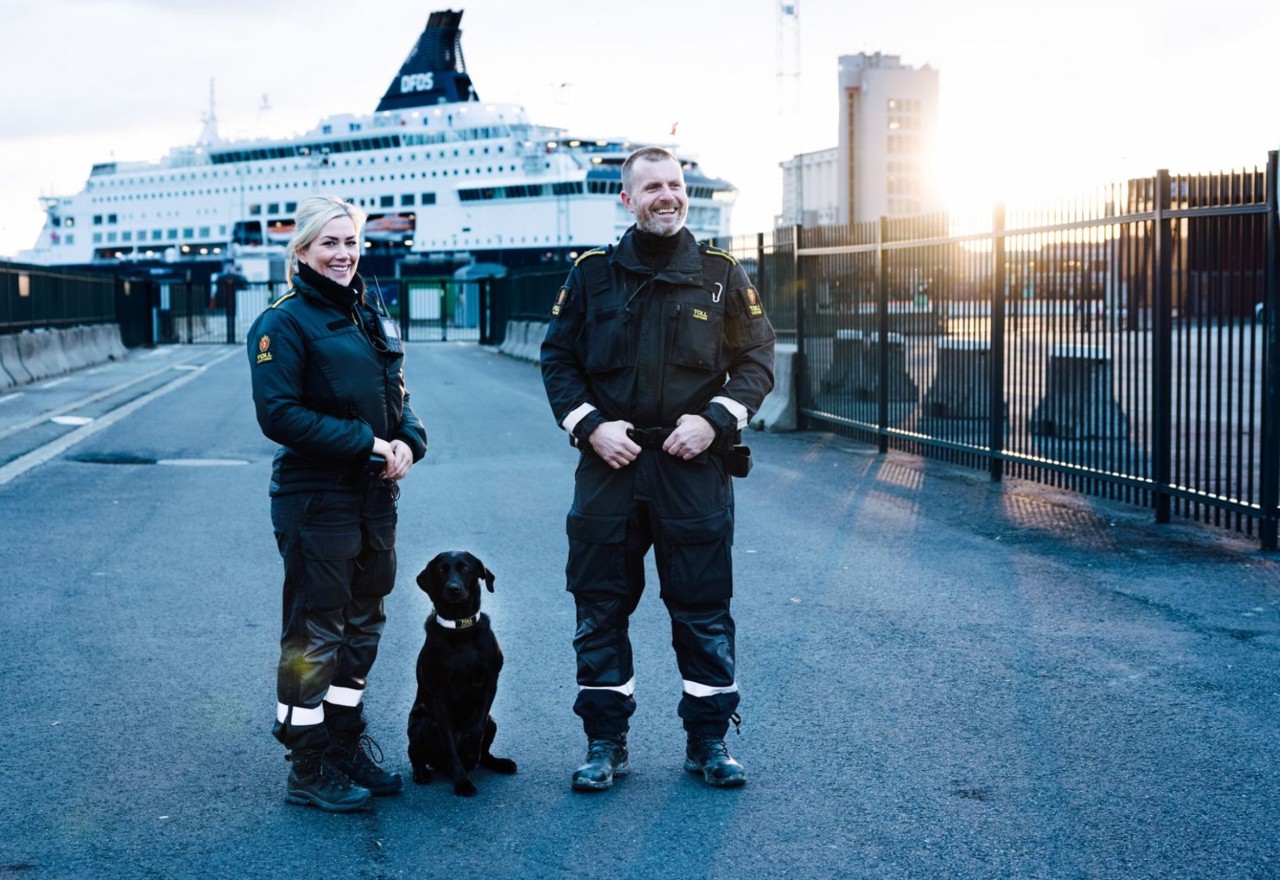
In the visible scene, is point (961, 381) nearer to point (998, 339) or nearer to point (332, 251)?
point (998, 339)

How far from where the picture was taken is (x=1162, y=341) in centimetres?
970

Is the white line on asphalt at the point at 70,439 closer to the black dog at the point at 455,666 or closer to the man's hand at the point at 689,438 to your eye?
the black dog at the point at 455,666

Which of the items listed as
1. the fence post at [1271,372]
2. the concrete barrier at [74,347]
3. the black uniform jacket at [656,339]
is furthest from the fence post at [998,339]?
the concrete barrier at [74,347]

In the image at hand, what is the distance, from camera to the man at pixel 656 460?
4.64 meters

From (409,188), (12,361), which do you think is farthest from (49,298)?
(409,188)

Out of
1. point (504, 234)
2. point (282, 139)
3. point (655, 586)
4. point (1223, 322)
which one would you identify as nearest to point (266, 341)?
point (655, 586)

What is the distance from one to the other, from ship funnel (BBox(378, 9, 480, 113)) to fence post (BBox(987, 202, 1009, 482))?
10017 centimetres

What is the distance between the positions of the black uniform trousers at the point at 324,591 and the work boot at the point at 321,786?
5 cm

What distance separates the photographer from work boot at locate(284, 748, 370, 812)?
4422 mm

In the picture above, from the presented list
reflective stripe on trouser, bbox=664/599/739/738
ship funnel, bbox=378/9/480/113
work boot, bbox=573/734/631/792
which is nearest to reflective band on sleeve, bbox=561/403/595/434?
reflective stripe on trouser, bbox=664/599/739/738

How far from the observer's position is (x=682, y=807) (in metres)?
4.46

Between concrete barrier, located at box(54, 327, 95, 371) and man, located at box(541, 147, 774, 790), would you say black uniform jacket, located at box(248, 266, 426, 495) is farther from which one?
concrete barrier, located at box(54, 327, 95, 371)

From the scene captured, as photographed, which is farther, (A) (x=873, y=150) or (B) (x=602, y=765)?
(A) (x=873, y=150)

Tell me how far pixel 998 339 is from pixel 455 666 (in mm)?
8492
